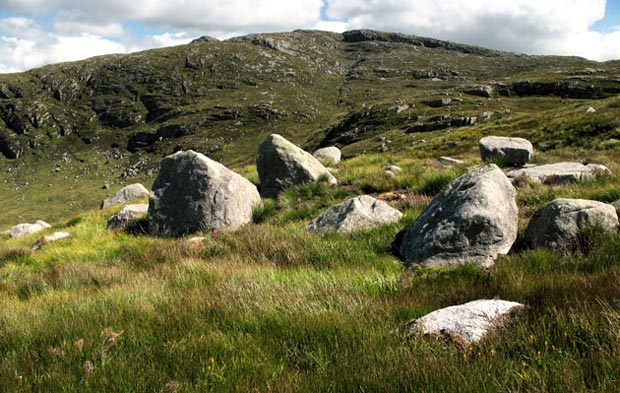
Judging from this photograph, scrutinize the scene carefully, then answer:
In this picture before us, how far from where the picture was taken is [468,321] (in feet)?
11.8

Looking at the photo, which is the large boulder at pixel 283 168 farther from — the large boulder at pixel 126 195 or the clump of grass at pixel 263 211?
the large boulder at pixel 126 195

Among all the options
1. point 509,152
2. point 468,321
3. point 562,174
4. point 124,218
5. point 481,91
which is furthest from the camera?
point 481,91

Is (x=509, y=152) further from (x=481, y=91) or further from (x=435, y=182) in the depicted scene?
(x=481, y=91)

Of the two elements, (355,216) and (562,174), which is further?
(562,174)

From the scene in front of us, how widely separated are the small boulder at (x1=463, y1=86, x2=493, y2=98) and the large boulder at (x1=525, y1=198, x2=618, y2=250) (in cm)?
17295

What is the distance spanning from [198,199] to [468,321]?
30.3ft

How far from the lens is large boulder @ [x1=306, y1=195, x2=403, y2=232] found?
8.34 meters

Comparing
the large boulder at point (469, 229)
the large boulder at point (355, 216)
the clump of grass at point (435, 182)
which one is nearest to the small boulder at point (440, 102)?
the clump of grass at point (435, 182)

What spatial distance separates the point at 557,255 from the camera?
5.46m

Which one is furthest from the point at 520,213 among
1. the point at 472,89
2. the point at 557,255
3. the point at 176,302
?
the point at 472,89

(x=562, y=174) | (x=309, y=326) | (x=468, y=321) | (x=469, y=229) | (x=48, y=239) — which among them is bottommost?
(x=48, y=239)

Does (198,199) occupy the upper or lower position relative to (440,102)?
lower

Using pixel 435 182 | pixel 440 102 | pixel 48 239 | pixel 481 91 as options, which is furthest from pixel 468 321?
pixel 481 91

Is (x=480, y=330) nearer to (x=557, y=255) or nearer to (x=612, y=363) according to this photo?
(x=612, y=363)
